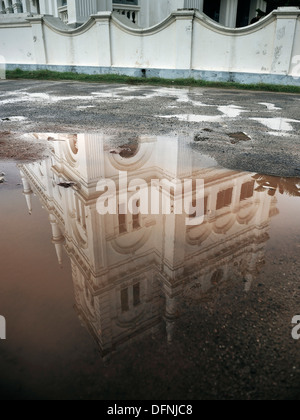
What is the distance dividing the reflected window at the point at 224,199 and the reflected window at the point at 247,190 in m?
0.13

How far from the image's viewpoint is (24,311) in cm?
189

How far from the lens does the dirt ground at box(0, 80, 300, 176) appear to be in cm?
471

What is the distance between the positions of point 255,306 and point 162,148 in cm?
342

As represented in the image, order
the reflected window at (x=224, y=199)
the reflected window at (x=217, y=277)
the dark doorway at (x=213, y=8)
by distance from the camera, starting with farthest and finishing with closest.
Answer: the dark doorway at (x=213, y=8) < the reflected window at (x=224, y=199) < the reflected window at (x=217, y=277)

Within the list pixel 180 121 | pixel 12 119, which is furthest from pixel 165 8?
pixel 12 119

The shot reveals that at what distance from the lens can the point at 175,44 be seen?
46.9ft

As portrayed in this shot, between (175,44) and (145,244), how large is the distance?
14131 mm

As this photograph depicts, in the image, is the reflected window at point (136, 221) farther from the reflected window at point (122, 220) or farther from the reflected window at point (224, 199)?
the reflected window at point (224, 199)

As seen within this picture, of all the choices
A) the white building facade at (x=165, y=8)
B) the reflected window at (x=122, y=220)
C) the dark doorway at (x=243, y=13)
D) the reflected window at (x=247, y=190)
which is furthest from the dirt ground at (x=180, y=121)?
the dark doorway at (x=243, y=13)

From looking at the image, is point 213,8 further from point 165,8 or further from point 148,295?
point 148,295

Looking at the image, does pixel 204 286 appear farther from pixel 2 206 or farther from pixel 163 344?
pixel 2 206

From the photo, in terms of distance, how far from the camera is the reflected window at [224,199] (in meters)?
3.21

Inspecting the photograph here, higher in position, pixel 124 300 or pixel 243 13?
pixel 243 13
